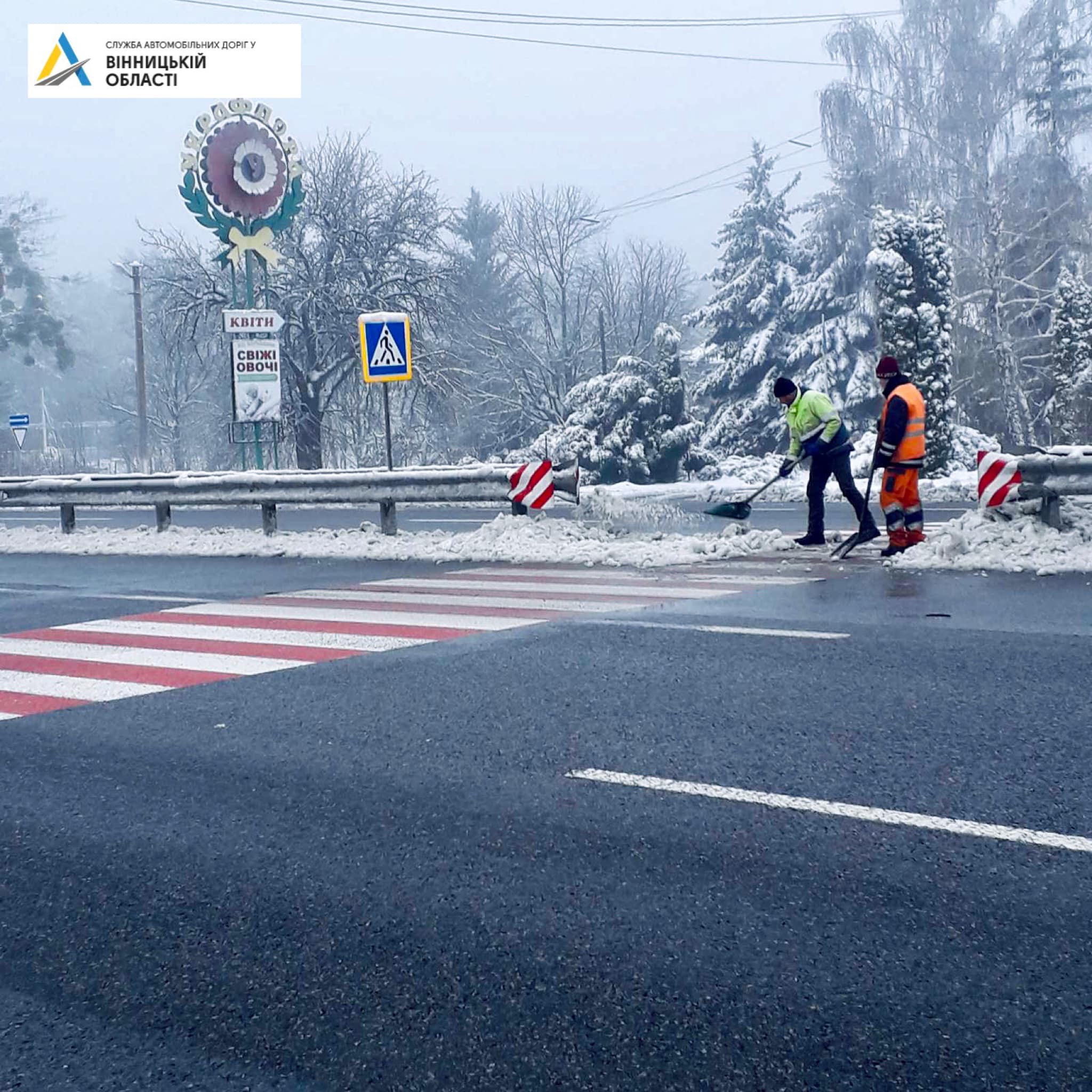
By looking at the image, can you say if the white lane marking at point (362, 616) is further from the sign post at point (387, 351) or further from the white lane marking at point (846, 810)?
the sign post at point (387, 351)

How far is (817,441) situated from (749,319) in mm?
26785

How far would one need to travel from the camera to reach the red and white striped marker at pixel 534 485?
48.3 feet

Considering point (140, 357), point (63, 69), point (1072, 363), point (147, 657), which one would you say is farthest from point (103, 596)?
point (140, 357)

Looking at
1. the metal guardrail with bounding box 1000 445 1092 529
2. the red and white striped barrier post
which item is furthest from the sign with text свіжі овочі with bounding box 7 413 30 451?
the metal guardrail with bounding box 1000 445 1092 529

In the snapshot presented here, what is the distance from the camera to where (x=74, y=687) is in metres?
7.46

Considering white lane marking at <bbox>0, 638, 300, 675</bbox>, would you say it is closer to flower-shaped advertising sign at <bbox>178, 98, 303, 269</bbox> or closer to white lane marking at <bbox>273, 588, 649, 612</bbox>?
white lane marking at <bbox>273, 588, 649, 612</bbox>

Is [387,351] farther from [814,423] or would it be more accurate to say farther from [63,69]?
[63,69]

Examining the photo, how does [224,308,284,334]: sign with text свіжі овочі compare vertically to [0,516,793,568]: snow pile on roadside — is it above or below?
above

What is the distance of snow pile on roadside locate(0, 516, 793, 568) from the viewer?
1307 centimetres

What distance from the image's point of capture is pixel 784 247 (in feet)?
129

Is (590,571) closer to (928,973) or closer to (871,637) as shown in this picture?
(871,637)

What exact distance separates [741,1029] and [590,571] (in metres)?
9.23

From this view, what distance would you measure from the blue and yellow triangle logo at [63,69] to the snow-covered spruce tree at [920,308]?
54.7 ft

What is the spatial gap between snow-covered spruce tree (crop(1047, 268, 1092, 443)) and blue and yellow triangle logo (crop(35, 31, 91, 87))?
72.4ft
